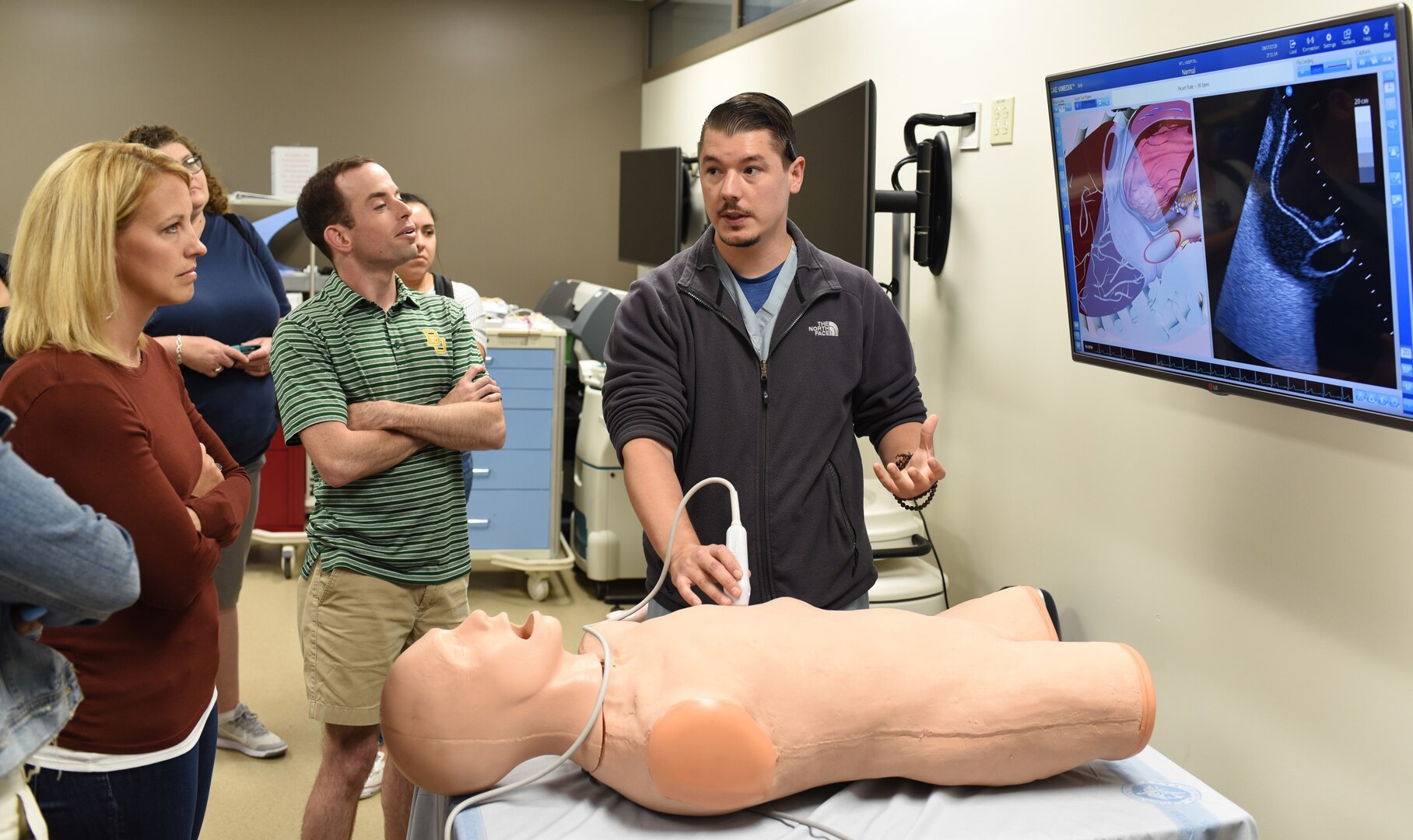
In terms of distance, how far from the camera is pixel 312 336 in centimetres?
182

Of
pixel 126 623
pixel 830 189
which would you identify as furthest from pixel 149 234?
pixel 830 189

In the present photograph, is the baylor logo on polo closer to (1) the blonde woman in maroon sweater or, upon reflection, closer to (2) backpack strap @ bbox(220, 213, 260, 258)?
(1) the blonde woman in maroon sweater

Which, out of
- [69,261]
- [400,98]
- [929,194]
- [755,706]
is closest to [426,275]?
[929,194]

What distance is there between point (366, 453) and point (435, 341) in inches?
9.7

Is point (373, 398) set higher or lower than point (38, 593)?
higher

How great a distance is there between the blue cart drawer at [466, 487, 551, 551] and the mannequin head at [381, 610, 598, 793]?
8.95 feet

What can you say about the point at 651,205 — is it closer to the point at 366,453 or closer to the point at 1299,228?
the point at 366,453

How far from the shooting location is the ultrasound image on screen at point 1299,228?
1220 mm

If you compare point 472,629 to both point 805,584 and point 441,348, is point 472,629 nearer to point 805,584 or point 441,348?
point 805,584

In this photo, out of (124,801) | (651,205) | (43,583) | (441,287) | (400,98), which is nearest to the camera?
(43,583)

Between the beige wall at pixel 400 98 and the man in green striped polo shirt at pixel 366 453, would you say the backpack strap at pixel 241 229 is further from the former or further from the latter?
the beige wall at pixel 400 98

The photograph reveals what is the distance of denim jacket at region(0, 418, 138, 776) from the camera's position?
821 mm

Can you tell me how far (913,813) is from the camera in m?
1.24

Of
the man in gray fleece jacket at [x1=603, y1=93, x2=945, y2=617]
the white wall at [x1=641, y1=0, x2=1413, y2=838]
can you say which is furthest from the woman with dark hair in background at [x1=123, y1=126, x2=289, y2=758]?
the white wall at [x1=641, y1=0, x2=1413, y2=838]
